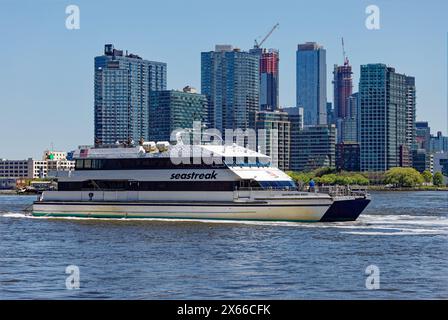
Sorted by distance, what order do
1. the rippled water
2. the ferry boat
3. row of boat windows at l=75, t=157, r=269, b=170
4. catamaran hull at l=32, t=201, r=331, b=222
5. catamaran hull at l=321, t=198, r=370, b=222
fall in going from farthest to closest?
row of boat windows at l=75, t=157, r=269, b=170 < the ferry boat < catamaran hull at l=32, t=201, r=331, b=222 < catamaran hull at l=321, t=198, r=370, b=222 < the rippled water

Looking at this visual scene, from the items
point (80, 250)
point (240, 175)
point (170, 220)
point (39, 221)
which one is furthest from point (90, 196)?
point (80, 250)

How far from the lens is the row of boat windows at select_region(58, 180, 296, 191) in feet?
187

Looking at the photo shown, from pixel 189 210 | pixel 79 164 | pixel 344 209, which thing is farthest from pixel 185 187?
pixel 344 209

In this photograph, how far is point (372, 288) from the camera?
29.3 m

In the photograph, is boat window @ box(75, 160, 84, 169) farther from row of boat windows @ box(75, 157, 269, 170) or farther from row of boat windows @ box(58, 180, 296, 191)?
row of boat windows @ box(58, 180, 296, 191)

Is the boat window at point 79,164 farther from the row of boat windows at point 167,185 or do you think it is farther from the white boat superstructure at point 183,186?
the row of boat windows at point 167,185

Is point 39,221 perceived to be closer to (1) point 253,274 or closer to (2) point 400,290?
(1) point 253,274

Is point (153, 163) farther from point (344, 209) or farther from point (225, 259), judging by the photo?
point (225, 259)

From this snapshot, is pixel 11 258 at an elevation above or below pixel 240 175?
below

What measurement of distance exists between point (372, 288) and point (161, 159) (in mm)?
31761

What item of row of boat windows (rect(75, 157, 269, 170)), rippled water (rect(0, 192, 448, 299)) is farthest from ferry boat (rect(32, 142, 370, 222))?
rippled water (rect(0, 192, 448, 299))

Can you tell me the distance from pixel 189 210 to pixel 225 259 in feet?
68.1

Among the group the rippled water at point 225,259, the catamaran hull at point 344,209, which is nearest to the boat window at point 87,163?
the rippled water at point 225,259

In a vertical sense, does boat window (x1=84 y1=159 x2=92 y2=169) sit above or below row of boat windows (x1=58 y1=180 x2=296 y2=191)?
above
